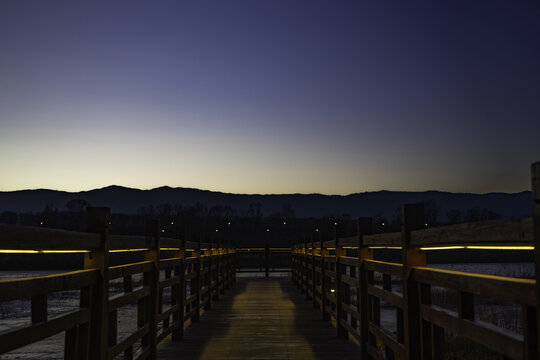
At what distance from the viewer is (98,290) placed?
Result: 3383 millimetres

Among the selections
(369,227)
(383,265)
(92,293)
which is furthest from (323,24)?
(92,293)

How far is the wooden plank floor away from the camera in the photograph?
20.2ft

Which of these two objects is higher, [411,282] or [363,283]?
[411,282]

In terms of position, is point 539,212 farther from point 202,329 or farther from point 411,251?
point 202,329

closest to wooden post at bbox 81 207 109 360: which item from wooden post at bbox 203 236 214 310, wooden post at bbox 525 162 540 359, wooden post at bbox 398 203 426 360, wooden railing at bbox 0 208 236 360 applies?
wooden railing at bbox 0 208 236 360

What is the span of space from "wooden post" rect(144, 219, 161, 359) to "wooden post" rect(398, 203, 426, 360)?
2.69m

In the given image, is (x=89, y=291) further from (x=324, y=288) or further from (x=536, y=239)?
(x=324, y=288)

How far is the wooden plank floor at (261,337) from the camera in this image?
615 centimetres

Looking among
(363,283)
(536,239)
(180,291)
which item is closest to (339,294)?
(363,283)

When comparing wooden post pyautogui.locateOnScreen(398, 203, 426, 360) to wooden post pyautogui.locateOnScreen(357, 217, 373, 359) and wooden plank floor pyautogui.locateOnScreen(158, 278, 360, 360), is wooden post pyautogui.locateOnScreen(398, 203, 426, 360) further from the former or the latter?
wooden plank floor pyautogui.locateOnScreen(158, 278, 360, 360)

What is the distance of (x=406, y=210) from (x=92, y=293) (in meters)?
2.35

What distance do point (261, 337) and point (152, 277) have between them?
2.70 metres

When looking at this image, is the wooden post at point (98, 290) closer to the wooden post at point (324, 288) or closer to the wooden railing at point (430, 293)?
the wooden railing at point (430, 293)

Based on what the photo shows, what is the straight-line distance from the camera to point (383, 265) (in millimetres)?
4496
